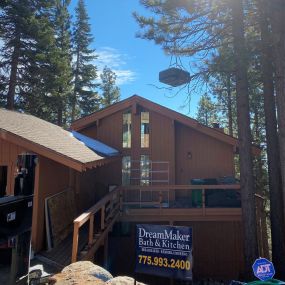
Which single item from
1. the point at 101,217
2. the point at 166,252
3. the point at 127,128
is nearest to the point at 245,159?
the point at 101,217

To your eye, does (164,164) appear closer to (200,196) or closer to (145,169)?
(145,169)

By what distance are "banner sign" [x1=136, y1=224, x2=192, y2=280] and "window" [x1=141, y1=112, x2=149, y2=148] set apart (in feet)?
30.8

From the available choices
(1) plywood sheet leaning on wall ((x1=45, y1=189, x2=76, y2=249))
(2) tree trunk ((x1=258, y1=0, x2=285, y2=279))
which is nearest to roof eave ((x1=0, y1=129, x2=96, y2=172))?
(1) plywood sheet leaning on wall ((x1=45, y1=189, x2=76, y2=249))

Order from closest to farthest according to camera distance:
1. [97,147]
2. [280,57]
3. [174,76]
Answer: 1. [280,57]
2. [174,76]
3. [97,147]

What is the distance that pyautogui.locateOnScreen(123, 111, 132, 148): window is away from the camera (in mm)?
16172

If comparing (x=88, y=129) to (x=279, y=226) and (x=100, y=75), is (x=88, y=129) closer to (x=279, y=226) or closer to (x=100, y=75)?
(x=279, y=226)

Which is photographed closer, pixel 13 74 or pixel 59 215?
pixel 59 215

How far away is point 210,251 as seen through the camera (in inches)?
549

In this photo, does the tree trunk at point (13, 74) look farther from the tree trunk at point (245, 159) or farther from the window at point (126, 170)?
the tree trunk at point (245, 159)

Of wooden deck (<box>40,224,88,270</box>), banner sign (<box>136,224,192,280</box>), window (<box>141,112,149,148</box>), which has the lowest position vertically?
wooden deck (<box>40,224,88,270</box>)

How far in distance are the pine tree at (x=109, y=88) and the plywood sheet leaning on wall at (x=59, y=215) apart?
29451 mm

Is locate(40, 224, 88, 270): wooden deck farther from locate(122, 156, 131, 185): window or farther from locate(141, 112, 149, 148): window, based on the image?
locate(141, 112, 149, 148): window

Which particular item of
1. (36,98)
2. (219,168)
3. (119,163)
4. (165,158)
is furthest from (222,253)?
(36,98)

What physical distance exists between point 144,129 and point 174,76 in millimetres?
6101
